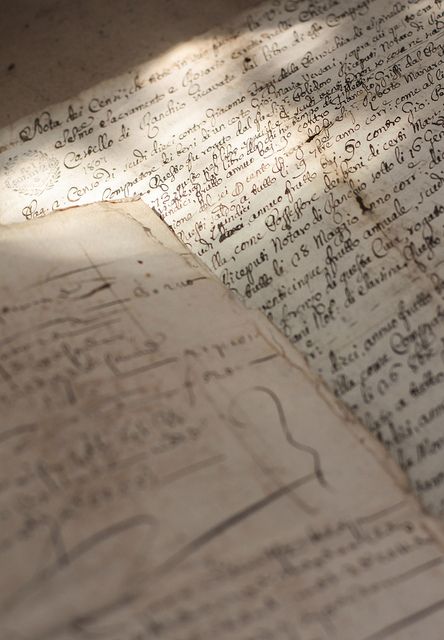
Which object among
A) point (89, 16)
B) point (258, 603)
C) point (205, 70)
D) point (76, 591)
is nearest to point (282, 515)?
point (258, 603)

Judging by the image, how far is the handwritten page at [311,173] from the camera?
786 millimetres

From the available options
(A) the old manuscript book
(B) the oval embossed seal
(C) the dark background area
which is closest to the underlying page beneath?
(A) the old manuscript book

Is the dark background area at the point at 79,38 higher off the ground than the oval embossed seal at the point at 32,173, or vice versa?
the dark background area at the point at 79,38

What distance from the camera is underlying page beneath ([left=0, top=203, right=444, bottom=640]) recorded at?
1.92 ft

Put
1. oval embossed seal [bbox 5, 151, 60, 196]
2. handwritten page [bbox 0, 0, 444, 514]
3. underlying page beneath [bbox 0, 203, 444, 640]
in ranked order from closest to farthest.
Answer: underlying page beneath [bbox 0, 203, 444, 640]
handwritten page [bbox 0, 0, 444, 514]
oval embossed seal [bbox 5, 151, 60, 196]

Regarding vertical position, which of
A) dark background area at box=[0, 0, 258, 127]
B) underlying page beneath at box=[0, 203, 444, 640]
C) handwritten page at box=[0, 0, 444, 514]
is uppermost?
dark background area at box=[0, 0, 258, 127]

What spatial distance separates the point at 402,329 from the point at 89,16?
0.73m

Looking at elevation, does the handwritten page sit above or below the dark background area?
below

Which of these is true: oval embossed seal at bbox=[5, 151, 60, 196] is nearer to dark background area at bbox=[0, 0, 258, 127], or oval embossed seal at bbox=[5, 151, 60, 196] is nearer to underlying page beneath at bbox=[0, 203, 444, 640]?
dark background area at bbox=[0, 0, 258, 127]

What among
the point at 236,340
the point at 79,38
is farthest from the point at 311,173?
the point at 79,38

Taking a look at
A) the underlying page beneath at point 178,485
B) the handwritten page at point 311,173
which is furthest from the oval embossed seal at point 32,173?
the underlying page beneath at point 178,485

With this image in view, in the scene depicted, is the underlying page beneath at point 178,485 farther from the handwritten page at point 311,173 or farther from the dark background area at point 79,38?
the dark background area at point 79,38

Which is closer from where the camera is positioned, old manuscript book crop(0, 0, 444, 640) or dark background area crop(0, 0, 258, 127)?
old manuscript book crop(0, 0, 444, 640)

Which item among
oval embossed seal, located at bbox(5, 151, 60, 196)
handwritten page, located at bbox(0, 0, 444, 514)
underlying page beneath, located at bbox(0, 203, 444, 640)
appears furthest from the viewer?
oval embossed seal, located at bbox(5, 151, 60, 196)
